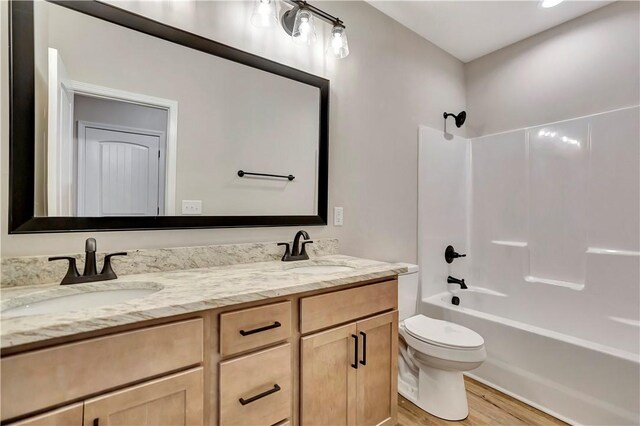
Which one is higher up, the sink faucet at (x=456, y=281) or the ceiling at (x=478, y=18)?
the ceiling at (x=478, y=18)

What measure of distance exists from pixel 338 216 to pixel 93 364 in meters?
1.38

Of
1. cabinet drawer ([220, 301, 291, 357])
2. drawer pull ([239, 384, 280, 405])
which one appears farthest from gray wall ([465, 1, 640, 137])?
drawer pull ([239, 384, 280, 405])

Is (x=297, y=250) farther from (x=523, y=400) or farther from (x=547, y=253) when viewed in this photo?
(x=547, y=253)

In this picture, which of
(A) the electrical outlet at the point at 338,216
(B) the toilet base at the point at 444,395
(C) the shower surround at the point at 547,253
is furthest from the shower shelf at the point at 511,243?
(A) the electrical outlet at the point at 338,216

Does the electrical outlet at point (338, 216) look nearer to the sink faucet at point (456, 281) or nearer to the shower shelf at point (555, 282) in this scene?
the sink faucet at point (456, 281)

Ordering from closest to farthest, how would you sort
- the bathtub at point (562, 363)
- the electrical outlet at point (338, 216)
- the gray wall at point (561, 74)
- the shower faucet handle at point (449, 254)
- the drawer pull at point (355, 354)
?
the drawer pull at point (355, 354) < the bathtub at point (562, 363) < the electrical outlet at point (338, 216) < the gray wall at point (561, 74) < the shower faucet handle at point (449, 254)

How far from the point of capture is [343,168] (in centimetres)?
192

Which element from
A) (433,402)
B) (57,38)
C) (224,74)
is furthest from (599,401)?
(57,38)

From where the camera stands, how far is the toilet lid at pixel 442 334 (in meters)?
1.62

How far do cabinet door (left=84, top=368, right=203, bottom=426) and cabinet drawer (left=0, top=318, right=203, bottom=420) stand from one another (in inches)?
1.1

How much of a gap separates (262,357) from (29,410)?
0.57 m

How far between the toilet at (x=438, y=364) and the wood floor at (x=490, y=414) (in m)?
0.04

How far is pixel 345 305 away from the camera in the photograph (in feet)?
4.11

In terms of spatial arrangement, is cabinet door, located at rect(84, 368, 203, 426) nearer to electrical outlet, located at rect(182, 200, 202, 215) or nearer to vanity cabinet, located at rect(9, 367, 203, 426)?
vanity cabinet, located at rect(9, 367, 203, 426)
